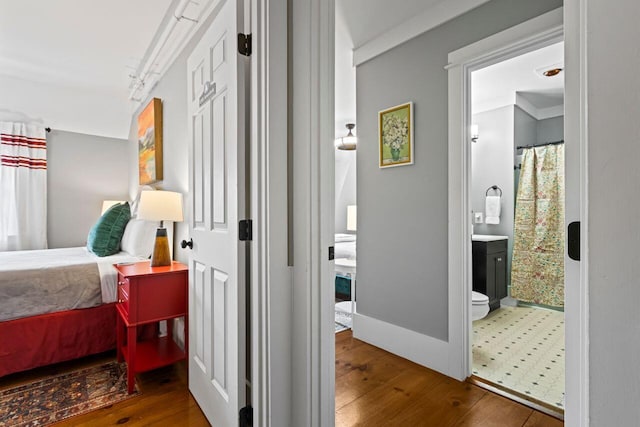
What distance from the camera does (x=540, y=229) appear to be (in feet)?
11.5

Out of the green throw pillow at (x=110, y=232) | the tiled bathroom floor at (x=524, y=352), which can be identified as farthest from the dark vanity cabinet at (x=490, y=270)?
the green throw pillow at (x=110, y=232)

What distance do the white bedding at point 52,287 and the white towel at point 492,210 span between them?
3896 mm

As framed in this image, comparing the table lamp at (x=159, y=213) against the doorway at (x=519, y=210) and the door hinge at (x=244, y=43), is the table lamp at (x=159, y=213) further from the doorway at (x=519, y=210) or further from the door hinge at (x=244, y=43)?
the doorway at (x=519, y=210)

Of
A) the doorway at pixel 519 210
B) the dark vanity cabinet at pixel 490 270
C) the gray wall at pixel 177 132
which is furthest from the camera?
the dark vanity cabinet at pixel 490 270

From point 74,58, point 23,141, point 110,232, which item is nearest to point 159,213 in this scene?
point 110,232

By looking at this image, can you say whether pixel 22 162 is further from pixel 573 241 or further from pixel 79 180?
pixel 573 241

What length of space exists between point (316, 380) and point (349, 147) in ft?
11.7

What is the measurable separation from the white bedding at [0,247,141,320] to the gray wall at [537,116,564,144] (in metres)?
4.99

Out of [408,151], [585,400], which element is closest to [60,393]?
[585,400]

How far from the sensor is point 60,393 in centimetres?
189

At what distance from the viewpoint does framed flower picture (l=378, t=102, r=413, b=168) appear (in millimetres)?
2377

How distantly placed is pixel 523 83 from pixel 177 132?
11.6ft

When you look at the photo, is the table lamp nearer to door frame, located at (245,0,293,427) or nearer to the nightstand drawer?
the nightstand drawer

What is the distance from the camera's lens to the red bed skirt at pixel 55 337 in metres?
2.00
